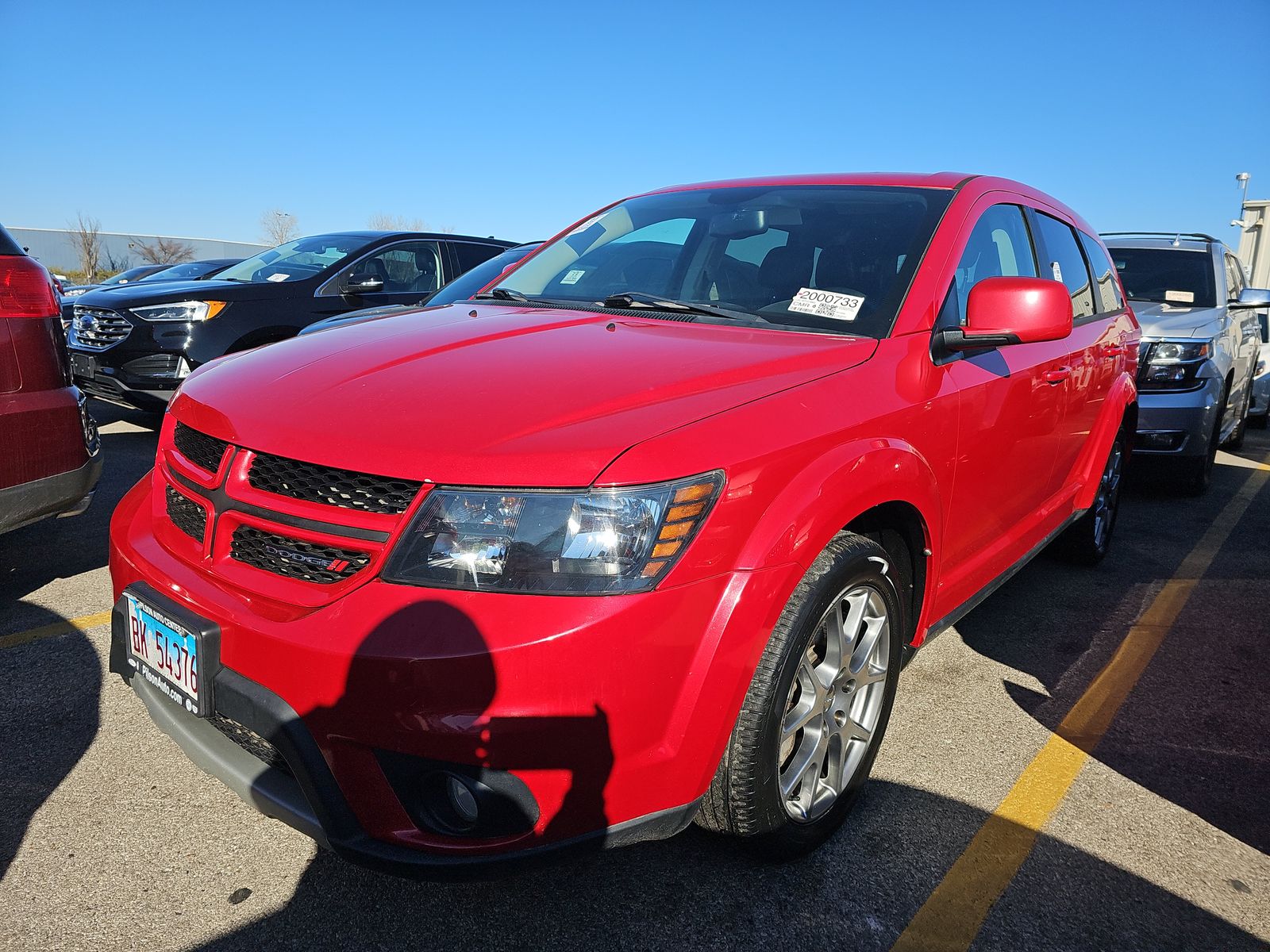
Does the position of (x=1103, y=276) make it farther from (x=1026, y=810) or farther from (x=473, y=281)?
(x=473, y=281)

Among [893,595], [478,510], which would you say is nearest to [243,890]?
[478,510]

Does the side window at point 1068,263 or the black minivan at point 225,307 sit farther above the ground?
the side window at point 1068,263

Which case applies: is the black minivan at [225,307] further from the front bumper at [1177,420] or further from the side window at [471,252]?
the front bumper at [1177,420]

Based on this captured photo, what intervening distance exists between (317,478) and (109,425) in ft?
23.4

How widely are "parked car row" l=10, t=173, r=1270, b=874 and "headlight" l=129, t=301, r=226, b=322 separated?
4396 millimetres

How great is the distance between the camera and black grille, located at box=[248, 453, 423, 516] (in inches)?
69.6

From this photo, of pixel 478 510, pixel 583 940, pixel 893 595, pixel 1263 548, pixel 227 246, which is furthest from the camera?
pixel 227 246

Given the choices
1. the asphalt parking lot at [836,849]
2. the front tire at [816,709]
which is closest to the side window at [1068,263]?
the asphalt parking lot at [836,849]

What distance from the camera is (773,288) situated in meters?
2.84

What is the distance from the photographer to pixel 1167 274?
7367 millimetres

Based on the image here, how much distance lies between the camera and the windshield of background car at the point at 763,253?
267cm

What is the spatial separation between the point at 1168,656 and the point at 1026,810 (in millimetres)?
1594

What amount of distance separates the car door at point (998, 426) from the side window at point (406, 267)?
5.43 meters

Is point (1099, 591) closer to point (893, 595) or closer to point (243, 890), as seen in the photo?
point (893, 595)
